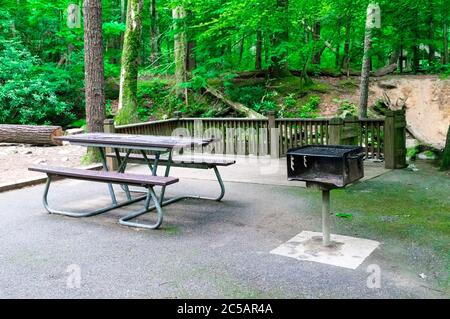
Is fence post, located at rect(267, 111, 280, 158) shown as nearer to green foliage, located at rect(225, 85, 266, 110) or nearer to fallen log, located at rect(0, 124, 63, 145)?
green foliage, located at rect(225, 85, 266, 110)

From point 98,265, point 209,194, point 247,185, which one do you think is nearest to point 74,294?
point 98,265

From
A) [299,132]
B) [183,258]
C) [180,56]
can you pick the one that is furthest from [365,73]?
[183,258]

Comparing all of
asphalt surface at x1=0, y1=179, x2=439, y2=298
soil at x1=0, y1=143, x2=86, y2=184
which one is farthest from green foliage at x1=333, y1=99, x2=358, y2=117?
asphalt surface at x1=0, y1=179, x2=439, y2=298

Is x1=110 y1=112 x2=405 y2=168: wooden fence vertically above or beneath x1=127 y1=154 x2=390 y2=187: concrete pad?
above

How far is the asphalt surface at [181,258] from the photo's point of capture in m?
3.55

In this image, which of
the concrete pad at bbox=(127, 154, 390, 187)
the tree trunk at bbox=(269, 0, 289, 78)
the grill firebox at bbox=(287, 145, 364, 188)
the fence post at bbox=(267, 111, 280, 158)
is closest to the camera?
the grill firebox at bbox=(287, 145, 364, 188)

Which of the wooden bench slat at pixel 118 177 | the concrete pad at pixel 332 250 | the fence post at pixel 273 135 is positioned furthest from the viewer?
the fence post at pixel 273 135

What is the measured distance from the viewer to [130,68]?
38.4 ft

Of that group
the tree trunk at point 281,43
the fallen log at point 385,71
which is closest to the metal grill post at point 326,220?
the tree trunk at point 281,43

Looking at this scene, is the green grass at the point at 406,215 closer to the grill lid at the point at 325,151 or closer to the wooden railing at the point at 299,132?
the grill lid at the point at 325,151

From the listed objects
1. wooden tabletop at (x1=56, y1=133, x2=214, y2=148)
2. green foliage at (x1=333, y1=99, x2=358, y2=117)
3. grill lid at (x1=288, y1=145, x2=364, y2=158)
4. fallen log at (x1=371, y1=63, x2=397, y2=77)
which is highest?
fallen log at (x1=371, y1=63, x2=397, y2=77)

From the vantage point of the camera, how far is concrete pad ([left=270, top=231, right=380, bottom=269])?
4.15 metres

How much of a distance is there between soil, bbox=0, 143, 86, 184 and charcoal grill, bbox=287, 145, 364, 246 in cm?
536

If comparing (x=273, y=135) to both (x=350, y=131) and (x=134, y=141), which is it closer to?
(x=350, y=131)
